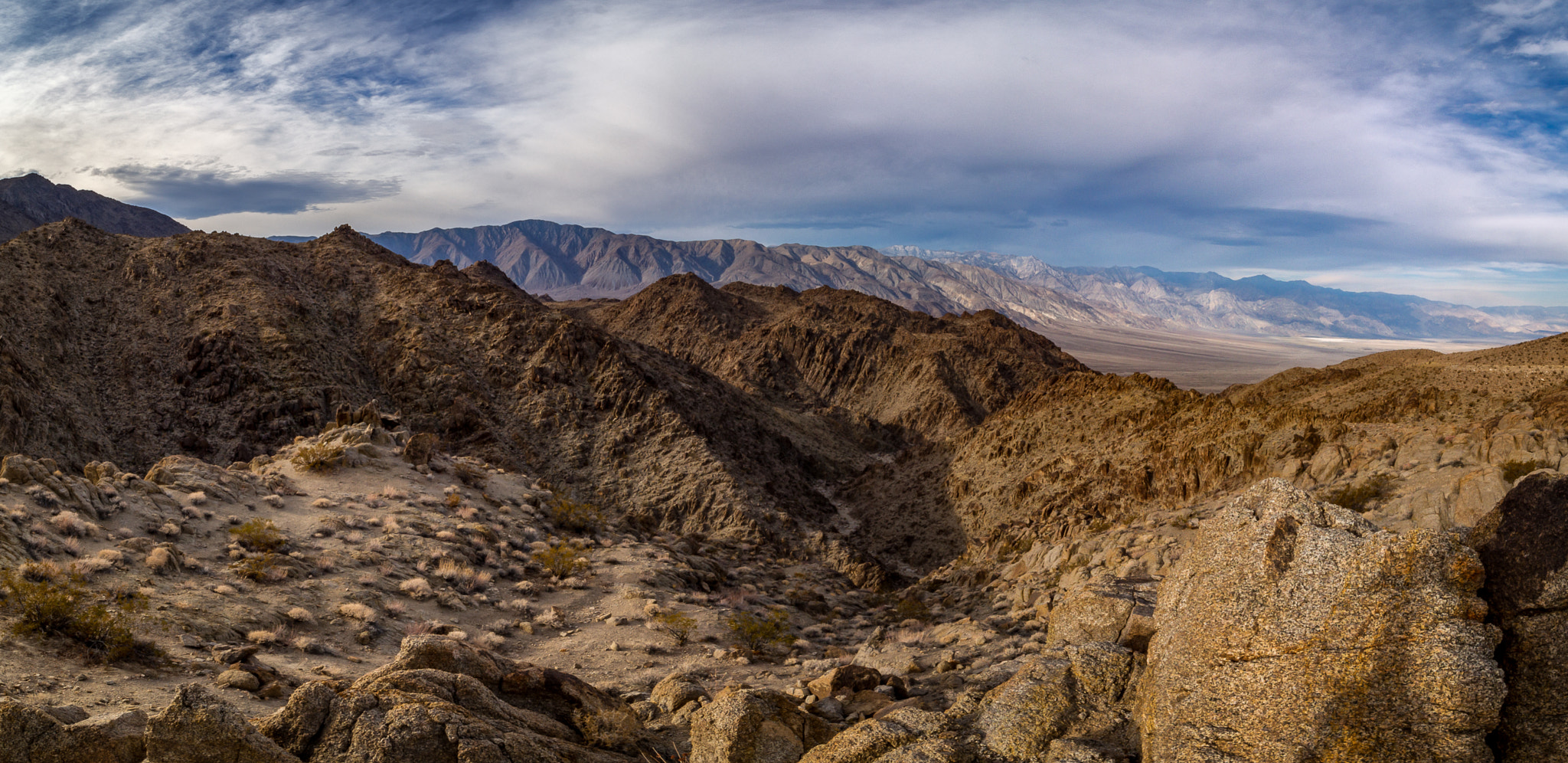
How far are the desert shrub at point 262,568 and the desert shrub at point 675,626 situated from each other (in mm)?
9124

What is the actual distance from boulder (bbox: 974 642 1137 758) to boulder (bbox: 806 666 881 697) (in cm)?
451

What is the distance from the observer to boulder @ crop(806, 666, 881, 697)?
40.2 feet

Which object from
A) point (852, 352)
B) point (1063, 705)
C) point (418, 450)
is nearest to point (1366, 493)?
point (1063, 705)

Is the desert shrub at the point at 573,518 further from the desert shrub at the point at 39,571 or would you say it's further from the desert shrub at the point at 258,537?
the desert shrub at the point at 39,571

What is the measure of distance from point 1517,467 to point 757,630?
18.2 metres

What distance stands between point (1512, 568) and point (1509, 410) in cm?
2931

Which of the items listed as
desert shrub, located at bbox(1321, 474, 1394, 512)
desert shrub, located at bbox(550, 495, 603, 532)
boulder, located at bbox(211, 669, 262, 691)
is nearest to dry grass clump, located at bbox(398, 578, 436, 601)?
desert shrub, located at bbox(550, 495, 603, 532)

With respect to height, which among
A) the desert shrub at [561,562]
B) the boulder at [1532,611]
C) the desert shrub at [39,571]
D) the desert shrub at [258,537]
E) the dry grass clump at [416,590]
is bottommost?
the desert shrub at [561,562]

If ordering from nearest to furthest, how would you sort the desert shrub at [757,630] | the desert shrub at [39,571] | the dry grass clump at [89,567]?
the desert shrub at [39,571] < the dry grass clump at [89,567] < the desert shrub at [757,630]

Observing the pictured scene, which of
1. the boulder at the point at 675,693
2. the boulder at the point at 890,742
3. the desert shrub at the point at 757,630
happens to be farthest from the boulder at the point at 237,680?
the desert shrub at the point at 757,630

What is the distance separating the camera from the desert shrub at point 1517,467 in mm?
15648

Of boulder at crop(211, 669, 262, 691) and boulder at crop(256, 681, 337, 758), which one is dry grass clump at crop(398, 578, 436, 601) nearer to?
boulder at crop(211, 669, 262, 691)

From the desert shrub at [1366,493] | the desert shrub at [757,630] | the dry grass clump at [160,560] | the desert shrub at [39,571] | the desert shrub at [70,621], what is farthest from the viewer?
the desert shrub at [757,630]

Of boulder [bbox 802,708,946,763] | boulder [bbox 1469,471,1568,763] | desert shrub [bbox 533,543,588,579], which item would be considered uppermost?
boulder [bbox 1469,471,1568,763]
